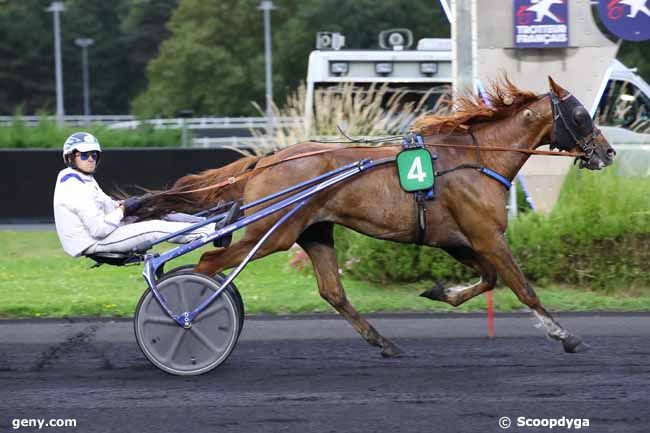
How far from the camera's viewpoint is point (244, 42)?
4334 centimetres

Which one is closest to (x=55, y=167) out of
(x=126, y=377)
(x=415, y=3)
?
(x=126, y=377)

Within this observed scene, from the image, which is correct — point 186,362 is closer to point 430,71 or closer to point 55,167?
point 55,167

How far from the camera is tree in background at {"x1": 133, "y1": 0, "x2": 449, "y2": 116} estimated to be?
37.7 meters

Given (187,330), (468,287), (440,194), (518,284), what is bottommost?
(187,330)

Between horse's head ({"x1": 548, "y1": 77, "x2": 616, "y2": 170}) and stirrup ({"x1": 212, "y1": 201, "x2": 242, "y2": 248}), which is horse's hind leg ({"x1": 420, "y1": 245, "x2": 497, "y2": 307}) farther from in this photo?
stirrup ({"x1": 212, "y1": 201, "x2": 242, "y2": 248})

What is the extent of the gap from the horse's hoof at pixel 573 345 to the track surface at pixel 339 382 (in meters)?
0.09

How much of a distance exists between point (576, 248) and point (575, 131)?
265 cm

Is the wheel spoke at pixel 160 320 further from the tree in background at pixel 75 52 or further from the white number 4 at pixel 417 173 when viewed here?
the tree in background at pixel 75 52

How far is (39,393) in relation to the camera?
6340 millimetres

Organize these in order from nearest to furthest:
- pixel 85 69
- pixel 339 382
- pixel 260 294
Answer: pixel 339 382, pixel 260 294, pixel 85 69

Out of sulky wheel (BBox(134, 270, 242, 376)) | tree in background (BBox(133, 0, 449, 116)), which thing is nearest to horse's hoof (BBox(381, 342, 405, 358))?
sulky wheel (BBox(134, 270, 242, 376))

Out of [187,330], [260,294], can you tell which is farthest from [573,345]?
[260,294]

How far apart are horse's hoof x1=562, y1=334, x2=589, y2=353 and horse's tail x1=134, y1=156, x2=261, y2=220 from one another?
2272mm

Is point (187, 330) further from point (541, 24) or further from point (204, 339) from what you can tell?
point (541, 24)
